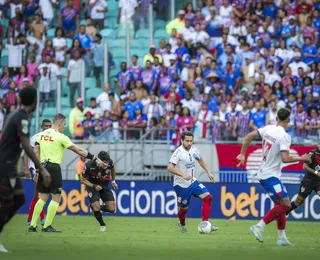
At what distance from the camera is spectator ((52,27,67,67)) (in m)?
32.8

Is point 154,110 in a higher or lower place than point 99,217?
higher

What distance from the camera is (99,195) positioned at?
2044 centimetres

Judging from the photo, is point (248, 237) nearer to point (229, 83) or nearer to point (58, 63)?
point (229, 83)

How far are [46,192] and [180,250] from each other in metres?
5.04

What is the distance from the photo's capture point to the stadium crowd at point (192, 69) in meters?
28.5

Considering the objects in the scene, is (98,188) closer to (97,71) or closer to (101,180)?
(101,180)

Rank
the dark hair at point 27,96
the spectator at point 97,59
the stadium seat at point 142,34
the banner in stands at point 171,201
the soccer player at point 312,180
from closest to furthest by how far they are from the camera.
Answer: the dark hair at point 27,96, the soccer player at point 312,180, the banner in stands at point 171,201, the spectator at point 97,59, the stadium seat at point 142,34

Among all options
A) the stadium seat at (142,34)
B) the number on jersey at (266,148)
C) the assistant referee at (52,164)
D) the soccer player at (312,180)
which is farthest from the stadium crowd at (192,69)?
the number on jersey at (266,148)

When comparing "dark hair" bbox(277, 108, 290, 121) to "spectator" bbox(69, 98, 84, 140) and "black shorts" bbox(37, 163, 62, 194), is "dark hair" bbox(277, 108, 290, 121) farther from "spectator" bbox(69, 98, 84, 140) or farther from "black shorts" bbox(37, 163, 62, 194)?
"spectator" bbox(69, 98, 84, 140)

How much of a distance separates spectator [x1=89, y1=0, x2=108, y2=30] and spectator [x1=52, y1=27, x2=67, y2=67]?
149 centimetres

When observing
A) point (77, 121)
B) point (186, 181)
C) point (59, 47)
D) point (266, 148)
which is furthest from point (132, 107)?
point (266, 148)

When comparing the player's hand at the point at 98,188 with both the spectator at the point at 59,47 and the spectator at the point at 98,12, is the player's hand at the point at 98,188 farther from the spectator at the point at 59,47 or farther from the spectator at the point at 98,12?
the spectator at the point at 98,12

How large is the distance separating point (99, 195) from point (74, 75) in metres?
11.5

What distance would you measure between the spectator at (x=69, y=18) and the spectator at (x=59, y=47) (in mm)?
1060
